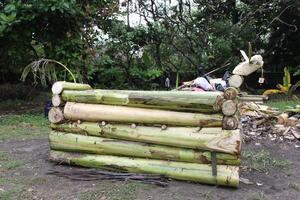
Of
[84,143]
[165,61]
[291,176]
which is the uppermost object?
[165,61]

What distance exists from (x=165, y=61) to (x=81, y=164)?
9806mm

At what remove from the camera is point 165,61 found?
49.5 ft

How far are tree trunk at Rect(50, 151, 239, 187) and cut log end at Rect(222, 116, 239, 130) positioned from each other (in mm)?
394

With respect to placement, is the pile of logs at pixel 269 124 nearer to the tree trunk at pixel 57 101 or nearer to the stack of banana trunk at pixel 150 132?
the stack of banana trunk at pixel 150 132

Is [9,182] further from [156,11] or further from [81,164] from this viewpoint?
[156,11]

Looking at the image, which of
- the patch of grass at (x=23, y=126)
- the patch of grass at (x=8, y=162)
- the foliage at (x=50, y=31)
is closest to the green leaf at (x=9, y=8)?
the foliage at (x=50, y=31)

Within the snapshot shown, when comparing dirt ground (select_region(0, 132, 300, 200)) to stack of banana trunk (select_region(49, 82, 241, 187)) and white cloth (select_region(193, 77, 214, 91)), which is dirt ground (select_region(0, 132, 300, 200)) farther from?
white cloth (select_region(193, 77, 214, 91))

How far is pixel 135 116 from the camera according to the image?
518 centimetres

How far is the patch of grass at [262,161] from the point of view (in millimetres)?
5805

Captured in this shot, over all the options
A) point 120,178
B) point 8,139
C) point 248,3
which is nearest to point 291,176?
point 120,178

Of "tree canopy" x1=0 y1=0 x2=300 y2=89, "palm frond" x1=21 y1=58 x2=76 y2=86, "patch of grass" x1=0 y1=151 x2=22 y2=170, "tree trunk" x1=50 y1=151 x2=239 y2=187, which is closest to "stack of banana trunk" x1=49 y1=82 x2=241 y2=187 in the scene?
"tree trunk" x1=50 y1=151 x2=239 y2=187

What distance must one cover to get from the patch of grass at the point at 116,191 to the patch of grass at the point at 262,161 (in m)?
1.63

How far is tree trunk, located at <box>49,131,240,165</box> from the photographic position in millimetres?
4836

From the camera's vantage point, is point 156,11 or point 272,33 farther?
point 272,33
